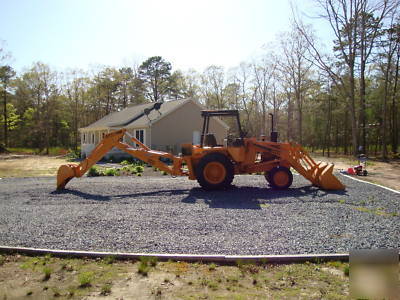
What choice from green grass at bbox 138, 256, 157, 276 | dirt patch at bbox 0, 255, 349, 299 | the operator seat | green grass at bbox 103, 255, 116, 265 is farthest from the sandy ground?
green grass at bbox 138, 256, 157, 276

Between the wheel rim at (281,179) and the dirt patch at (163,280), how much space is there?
6438mm

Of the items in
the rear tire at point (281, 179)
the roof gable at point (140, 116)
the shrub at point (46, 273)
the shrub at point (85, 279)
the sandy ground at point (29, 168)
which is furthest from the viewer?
the roof gable at point (140, 116)

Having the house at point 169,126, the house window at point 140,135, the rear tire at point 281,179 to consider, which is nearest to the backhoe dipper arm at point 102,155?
the rear tire at point 281,179

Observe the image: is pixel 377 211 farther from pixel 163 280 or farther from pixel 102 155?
pixel 102 155

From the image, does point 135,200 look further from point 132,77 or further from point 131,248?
point 132,77

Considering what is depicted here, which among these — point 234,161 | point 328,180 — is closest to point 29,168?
point 234,161

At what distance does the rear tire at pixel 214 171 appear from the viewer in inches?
420

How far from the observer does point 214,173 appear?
10.8m

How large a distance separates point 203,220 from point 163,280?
2.82 m

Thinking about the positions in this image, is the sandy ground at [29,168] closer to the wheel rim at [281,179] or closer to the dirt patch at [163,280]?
the wheel rim at [281,179]

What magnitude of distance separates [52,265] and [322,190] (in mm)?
8193

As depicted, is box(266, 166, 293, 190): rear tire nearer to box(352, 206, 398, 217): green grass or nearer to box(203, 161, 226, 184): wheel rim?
box(203, 161, 226, 184): wheel rim

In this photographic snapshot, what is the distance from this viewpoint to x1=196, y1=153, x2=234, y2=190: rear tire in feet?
35.0

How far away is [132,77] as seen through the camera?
54312 mm
